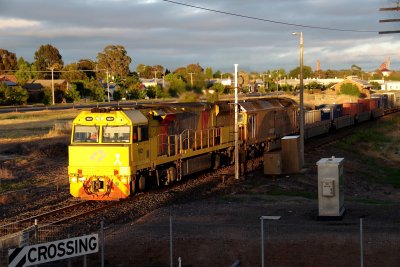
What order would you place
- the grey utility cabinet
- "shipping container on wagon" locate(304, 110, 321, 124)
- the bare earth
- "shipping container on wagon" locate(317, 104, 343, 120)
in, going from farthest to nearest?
"shipping container on wagon" locate(317, 104, 343, 120) → "shipping container on wagon" locate(304, 110, 321, 124) → the grey utility cabinet → the bare earth

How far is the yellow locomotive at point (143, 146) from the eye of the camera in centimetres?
2383

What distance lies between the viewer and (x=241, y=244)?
52.3 feet

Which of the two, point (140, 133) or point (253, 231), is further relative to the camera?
point (140, 133)

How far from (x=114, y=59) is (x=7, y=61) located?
40.6 m

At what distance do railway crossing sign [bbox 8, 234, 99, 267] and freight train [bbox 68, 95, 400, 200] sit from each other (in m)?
12.5

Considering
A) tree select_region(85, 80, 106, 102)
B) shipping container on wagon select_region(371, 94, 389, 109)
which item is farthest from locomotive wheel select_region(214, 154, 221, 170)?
tree select_region(85, 80, 106, 102)

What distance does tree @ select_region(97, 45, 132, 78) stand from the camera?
164m

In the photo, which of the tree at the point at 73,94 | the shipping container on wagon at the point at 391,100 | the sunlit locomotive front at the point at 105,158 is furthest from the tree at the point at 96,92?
the sunlit locomotive front at the point at 105,158

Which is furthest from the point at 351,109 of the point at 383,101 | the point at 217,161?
the point at 217,161

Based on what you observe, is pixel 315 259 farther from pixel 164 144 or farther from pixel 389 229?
pixel 164 144

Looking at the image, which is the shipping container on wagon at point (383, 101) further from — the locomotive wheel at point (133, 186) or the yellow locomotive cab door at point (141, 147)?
the locomotive wheel at point (133, 186)

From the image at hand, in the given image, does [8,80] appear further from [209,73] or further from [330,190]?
[330,190]

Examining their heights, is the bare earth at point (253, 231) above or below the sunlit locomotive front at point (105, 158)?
below

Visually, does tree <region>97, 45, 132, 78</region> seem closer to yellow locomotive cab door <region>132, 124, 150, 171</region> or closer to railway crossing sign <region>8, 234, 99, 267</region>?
yellow locomotive cab door <region>132, 124, 150, 171</region>
